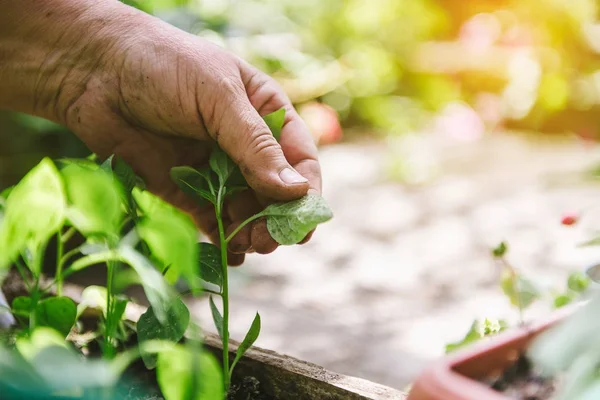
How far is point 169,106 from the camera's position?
89cm

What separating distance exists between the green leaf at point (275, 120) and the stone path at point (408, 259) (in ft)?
0.69

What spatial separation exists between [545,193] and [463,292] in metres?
0.98

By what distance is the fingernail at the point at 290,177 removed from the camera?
76cm

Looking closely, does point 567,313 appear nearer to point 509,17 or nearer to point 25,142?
point 25,142

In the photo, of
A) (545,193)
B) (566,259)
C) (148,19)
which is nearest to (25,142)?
(148,19)

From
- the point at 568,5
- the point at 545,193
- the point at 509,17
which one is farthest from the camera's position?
the point at 509,17

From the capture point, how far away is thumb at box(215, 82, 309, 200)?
0.76m

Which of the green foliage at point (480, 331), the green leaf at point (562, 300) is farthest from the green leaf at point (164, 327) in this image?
the green leaf at point (562, 300)

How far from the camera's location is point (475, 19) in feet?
12.5

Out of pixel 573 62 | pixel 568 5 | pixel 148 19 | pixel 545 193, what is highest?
pixel 148 19

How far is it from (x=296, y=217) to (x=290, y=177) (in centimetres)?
10

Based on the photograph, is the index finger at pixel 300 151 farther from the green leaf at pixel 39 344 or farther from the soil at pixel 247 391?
the green leaf at pixel 39 344

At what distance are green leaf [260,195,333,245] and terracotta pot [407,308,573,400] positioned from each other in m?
0.18

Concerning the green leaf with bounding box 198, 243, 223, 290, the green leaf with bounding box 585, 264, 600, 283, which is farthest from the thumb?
the green leaf with bounding box 585, 264, 600, 283
